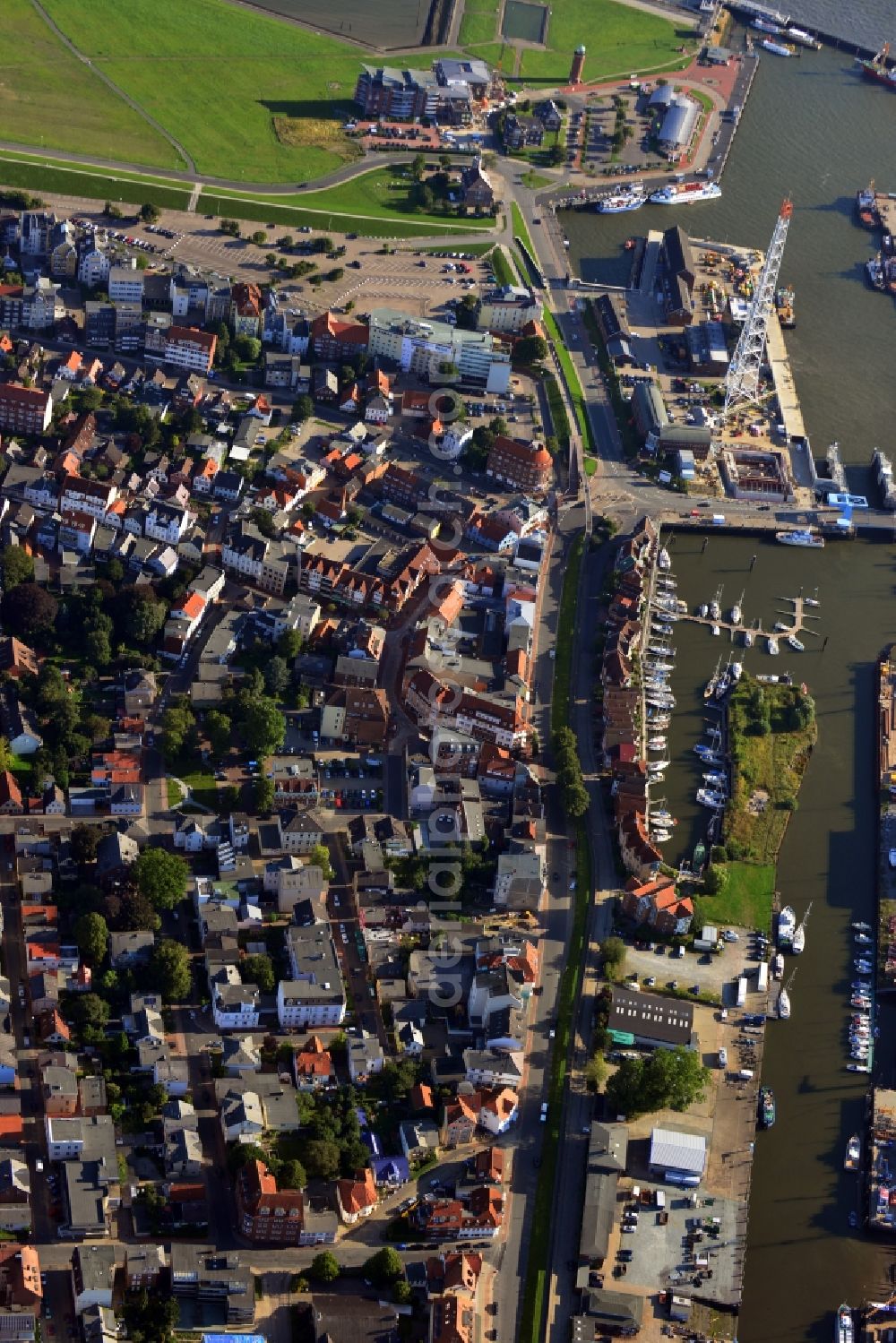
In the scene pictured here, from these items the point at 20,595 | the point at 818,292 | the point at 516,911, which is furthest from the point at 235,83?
the point at 516,911

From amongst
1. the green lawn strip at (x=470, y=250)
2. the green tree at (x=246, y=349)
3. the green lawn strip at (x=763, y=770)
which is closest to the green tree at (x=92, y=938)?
the green lawn strip at (x=763, y=770)

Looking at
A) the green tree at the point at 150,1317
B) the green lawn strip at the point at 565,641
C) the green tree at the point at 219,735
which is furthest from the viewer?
the green lawn strip at the point at 565,641

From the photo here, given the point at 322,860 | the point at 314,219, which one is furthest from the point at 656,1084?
the point at 314,219

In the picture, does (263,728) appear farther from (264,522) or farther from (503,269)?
(503,269)

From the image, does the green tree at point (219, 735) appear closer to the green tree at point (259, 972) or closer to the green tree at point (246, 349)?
the green tree at point (259, 972)

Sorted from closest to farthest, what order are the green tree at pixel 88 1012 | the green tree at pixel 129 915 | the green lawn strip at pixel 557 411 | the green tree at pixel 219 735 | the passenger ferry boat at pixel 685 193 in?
the green tree at pixel 88 1012 → the green tree at pixel 129 915 → the green tree at pixel 219 735 → the green lawn strip at pixel 557 411 → the passenger ferry boat at pixel 685 193

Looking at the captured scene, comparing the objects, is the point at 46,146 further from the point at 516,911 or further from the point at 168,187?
the point at 516,911
